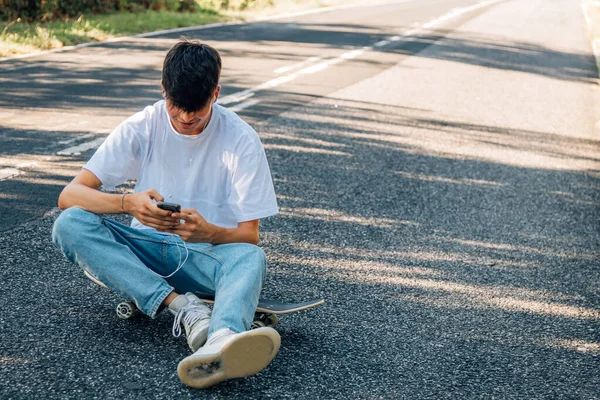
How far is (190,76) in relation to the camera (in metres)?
3.36

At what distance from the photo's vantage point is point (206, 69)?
3.38 metres

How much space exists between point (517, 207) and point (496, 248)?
1.10 m

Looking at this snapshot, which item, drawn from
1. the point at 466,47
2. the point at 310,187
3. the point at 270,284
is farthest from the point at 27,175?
the point at 466,47

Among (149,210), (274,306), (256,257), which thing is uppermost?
(149,210)

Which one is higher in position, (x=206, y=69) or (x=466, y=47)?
(x=206, y=69)

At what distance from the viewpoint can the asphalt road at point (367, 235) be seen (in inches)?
137

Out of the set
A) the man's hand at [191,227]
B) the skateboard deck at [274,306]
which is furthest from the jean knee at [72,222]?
the skateboard deck at [274,306]

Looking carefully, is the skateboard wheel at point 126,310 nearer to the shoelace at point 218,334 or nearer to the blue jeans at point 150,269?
the blue jeans at point 150,269

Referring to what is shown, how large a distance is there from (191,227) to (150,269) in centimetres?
45

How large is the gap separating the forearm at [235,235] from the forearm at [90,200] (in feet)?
1.35

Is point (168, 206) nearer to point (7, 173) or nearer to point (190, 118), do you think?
point (190, 118)

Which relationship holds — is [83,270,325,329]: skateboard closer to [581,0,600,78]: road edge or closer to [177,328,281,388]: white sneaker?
[177,328,281,388]: white sneaker

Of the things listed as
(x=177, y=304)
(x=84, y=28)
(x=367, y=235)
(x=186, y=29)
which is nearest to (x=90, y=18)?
(x=186, y=29)

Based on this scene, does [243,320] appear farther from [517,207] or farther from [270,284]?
[517,207]
